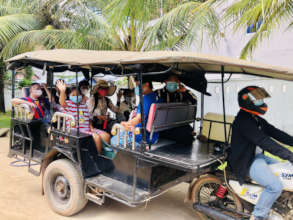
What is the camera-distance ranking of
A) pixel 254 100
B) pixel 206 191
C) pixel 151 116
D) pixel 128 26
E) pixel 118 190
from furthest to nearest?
1. pixel 128 26
2. pixel 206 191
3. pixel 118 190
4. pixel 151 116
5. pixel 254 100

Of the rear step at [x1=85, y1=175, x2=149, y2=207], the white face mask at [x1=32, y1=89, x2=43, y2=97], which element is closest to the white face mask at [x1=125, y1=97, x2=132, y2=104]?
the white face mask at [x1=32, y1=89, x2=43, y2=97]

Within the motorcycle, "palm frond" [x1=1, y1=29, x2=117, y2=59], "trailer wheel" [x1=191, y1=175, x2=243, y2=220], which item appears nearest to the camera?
the motorcycle

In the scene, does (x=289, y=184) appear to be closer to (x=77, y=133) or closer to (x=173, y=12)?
(x=77, y=133)

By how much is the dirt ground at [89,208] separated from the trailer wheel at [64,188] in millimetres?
136

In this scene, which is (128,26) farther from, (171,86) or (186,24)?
(171,86)

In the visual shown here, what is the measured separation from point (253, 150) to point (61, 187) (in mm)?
2616

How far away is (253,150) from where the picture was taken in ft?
9.80

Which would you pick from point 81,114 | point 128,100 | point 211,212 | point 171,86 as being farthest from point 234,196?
point 128,100

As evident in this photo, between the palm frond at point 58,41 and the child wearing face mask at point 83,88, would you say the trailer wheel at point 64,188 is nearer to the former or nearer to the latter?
the child wearing face mask at point 83,88

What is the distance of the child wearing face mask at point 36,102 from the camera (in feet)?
15.0

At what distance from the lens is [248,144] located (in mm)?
2975

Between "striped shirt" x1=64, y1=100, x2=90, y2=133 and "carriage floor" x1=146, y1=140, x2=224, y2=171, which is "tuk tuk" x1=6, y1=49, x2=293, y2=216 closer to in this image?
"carriage floor" x1=146, y1=140, x2=224, y2=171

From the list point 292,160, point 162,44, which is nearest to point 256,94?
point 292,160

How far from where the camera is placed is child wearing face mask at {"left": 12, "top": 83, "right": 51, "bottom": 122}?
4565mm
